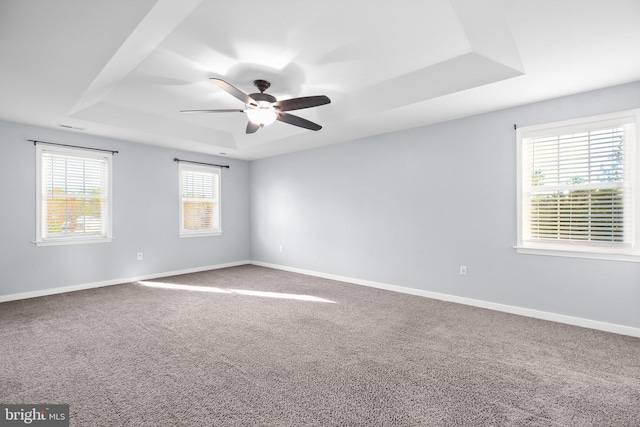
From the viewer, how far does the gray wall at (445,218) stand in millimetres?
3260

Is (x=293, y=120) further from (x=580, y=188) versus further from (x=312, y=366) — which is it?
(x=580, y=188)

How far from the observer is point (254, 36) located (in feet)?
8.94

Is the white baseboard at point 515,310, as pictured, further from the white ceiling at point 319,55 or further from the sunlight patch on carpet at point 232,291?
the white ceiling at point 319,55

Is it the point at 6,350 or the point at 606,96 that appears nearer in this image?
the point at 6,350

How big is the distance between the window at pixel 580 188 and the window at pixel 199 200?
5463mm

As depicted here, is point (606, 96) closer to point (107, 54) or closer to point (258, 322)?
point (258, 322)

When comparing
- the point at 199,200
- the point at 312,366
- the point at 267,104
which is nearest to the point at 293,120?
the point at 267,104

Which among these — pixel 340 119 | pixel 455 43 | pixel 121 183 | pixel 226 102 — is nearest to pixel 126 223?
pixel 121 183

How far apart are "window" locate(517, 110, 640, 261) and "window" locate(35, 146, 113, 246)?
608cm

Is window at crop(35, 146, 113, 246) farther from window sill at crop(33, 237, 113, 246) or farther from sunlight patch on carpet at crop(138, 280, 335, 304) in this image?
sunlight patch on carpet at crop(138, 280, 335, 304)

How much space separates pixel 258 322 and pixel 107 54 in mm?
2847

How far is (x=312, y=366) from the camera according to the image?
7.90ft

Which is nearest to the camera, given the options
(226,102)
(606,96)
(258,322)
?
(606,96)

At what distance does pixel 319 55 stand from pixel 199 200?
14.1 ft
